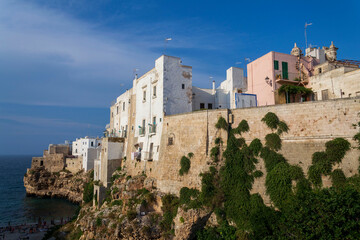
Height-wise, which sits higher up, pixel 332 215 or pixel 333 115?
pixel 333 115

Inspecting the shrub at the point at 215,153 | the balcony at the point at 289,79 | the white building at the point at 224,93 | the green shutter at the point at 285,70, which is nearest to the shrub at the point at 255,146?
the shrub at the point at 215,153

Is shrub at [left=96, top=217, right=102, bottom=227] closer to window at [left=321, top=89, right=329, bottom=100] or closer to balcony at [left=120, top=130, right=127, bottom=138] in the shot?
balcony at [left=120, top=130, right=127, bottom=138]

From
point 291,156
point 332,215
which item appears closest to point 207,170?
point 291,156

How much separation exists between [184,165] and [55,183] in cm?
4484

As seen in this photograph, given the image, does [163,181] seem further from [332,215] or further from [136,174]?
[332,215]

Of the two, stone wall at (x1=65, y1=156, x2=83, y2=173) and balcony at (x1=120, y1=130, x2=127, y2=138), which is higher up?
balcony at (x1=120, y1=130, x2=127, y2=138)

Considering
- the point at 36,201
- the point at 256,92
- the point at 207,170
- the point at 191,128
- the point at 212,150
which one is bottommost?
the point at 36,201

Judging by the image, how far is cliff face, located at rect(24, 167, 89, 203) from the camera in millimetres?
Answer: 52094

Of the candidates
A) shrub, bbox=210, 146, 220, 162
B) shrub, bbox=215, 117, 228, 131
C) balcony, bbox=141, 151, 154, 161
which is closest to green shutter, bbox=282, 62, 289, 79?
shrub, bbox=215, 117, 228, 131

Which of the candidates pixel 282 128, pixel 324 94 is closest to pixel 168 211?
pixel 282 128

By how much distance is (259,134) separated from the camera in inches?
805

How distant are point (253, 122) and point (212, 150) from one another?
13.4ft

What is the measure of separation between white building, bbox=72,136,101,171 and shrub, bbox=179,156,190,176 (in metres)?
28.9

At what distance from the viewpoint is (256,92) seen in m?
29.4
